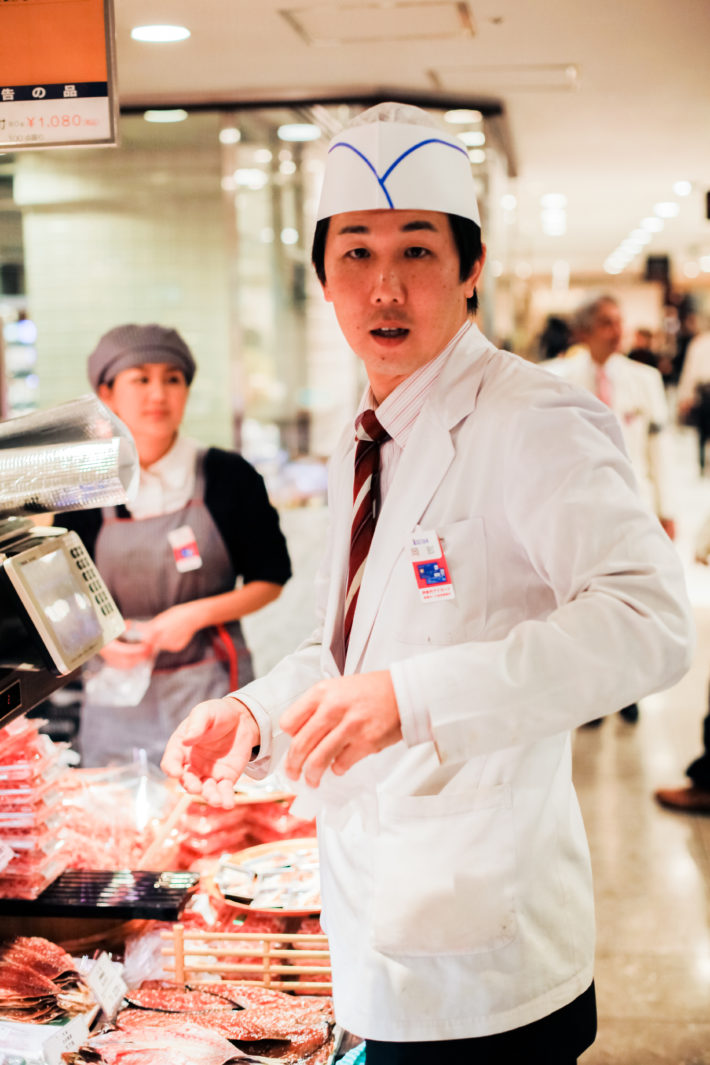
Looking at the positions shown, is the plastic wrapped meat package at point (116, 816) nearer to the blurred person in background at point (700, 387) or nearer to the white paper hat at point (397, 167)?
the white paper hat at point (397, 167)

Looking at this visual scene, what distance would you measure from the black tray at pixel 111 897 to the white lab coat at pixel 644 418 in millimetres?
3691

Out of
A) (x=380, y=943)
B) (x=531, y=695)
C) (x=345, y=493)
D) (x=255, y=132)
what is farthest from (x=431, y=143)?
(x=255, y=132)

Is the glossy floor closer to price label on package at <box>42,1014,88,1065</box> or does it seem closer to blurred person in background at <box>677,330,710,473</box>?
price label on package at <box>42,1014,88,1065</box>

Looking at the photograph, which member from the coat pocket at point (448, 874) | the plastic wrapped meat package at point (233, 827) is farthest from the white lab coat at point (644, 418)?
the coat pocket at point (448, 874)

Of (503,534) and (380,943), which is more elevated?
(503,534)

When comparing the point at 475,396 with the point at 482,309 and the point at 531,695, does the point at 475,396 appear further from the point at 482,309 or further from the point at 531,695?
the point at 482,309

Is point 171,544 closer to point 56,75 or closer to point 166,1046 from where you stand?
point 56,75

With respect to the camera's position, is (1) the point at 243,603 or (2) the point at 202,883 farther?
(1) the point at 243,603

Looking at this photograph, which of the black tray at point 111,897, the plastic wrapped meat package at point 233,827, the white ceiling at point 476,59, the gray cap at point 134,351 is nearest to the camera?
the black tray at point 111,897

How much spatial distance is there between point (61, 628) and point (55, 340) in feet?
8.95

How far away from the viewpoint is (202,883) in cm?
228

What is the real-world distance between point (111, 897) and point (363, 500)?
986 mm

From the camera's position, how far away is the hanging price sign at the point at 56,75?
6.38ft

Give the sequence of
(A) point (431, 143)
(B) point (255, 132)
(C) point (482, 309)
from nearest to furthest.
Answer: (A) point (431, 143), (B) point (255, 132), (C) point (482, 309)
